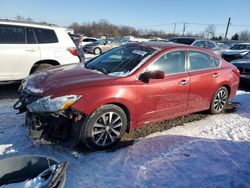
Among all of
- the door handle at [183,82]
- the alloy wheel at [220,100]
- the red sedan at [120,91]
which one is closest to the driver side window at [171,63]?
the red sedan at [120,91]

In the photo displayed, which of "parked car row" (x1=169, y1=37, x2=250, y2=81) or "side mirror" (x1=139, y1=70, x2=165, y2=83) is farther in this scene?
"parked car row" (x1=169, y1=37, x2=250, y2=81)

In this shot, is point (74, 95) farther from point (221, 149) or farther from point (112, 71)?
point (221, 149)

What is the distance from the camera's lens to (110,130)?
4219 mm

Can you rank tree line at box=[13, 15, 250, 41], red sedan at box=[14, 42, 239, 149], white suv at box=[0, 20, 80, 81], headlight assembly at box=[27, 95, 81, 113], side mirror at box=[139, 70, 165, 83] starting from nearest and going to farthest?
headlight assembly at box=[27, 95, 81, 113] → red sedan at box=[14, 42, 239, 149] → side mirror at box=[139, 70, 165, 83] → white suv at box=[0, 20, 80, 81] → tree line at box=[13, 15, 250, 41]

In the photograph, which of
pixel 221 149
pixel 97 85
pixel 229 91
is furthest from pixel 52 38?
pixel 221 149

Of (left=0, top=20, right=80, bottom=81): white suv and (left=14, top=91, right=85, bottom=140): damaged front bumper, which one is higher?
(left=0, top=20, right=80, bottom=81): white suv

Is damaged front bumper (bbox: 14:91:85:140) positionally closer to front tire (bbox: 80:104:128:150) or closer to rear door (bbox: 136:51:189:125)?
front tire (bbox: 80:104:128:150)

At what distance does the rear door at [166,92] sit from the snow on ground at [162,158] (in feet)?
1.26

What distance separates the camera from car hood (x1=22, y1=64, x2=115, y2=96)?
3896 millimetres

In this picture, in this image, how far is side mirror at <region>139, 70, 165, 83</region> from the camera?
14.5 feet

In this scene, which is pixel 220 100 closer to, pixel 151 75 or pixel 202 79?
pixel 202 79

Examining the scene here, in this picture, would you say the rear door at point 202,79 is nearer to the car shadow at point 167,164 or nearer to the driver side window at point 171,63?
the driver side window at point 171,63

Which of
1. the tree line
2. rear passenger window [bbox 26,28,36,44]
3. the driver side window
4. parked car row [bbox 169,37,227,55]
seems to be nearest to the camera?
the driver side window

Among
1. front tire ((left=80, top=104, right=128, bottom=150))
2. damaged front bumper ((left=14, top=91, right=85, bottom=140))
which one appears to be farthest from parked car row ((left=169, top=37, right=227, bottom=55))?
damaged front bumper ((left=14, top=91, right=85, bottom=140))
